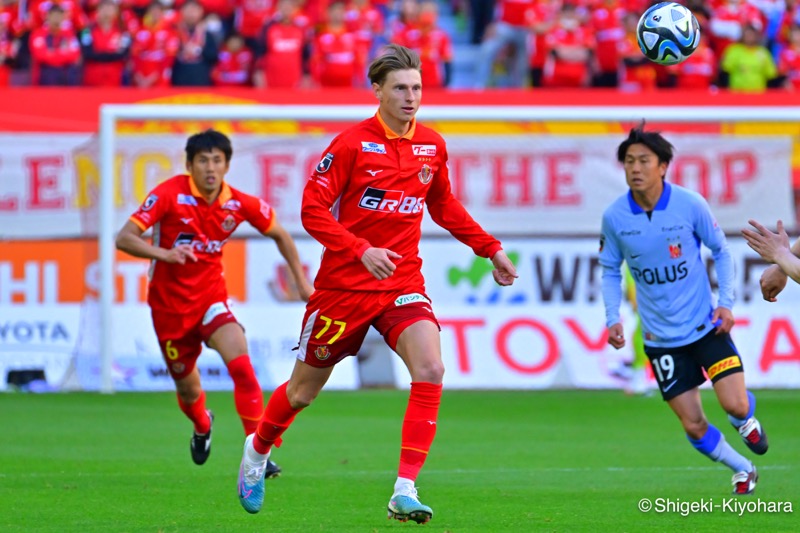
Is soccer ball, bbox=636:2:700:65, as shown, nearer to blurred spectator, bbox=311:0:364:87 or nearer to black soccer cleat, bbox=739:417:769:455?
black soccer cleat, bbox=739:417:769:455

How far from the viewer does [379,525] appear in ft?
24.0

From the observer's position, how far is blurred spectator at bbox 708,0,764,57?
2230 cm

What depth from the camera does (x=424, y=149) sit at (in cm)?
741

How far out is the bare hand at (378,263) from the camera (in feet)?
22.4

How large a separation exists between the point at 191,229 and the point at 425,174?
3.15 meters

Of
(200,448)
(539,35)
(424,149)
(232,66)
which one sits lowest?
(200,448)

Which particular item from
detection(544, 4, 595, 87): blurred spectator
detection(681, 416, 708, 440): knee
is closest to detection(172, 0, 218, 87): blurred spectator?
detection(544, 4, 595, 87): blurred spectator

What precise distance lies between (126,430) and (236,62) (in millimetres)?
8902

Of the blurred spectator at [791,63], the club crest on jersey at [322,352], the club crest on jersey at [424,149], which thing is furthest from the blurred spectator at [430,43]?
the club crest on jersey at [322,352]

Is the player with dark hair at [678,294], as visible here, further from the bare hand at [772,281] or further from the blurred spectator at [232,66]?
the blurred spectator at [232,66]

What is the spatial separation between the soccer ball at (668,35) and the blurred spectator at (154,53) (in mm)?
11570

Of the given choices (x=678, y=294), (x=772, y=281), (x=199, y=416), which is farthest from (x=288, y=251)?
(x=772, y=281)

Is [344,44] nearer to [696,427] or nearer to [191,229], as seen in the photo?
[191,229]

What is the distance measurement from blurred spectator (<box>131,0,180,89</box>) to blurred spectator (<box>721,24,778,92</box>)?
8.21 m
